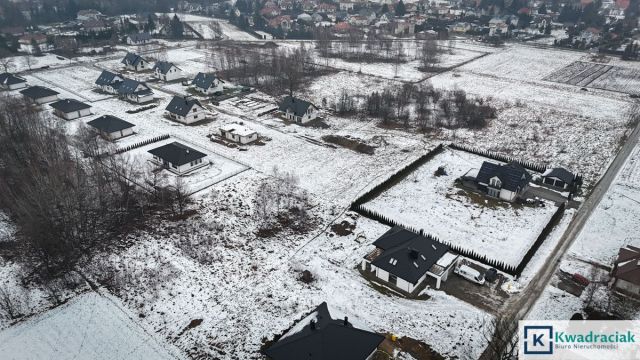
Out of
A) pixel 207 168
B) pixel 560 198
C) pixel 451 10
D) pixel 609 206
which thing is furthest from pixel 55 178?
pixel 451 10

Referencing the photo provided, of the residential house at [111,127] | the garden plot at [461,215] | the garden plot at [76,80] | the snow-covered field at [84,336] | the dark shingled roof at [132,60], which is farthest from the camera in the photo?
the dark shingled roof at [132,60]

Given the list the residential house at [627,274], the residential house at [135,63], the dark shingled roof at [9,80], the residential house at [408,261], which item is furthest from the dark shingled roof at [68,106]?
the residential house at [627,274]

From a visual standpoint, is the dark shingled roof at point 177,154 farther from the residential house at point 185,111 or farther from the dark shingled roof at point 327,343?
the dark shingled roof at point 327,343

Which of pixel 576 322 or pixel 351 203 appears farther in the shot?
pixel 351 203

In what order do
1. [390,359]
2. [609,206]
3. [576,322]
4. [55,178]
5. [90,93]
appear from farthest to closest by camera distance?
[90,93] < [609,206] < [55,178] < [576,322] < [390,359]

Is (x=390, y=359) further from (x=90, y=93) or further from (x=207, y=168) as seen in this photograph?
(x=90, y=93)
